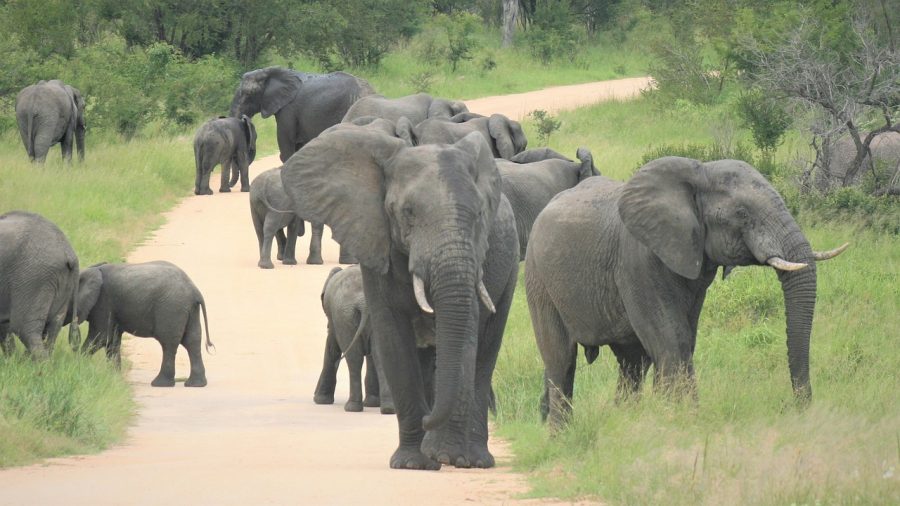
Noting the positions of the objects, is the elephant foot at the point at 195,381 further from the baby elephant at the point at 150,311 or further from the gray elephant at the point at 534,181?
the gray elephant at the point at 534,181

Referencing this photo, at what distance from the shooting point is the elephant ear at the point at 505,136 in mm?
17266

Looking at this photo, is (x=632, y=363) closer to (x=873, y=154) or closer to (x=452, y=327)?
(x=452, y=327)

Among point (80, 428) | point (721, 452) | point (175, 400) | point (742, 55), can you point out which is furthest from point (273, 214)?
point (742, 55)

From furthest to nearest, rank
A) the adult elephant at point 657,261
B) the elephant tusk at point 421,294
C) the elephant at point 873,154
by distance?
the elephant at point 873,154
the adult elephant at point 657,261
the elephant tusk at point 421,294

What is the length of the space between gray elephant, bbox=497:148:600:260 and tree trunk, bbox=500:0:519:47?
109 feet

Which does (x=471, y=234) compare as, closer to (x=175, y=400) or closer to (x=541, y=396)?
(x=541, y=396)

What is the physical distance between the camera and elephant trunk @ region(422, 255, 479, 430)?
22.9ft

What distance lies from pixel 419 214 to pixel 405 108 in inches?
464

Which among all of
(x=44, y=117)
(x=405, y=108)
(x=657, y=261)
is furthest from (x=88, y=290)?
(x=44, y=117)

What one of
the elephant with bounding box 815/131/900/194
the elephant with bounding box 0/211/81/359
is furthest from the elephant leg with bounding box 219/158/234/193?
the elephant with bounding box 0/211/81/359

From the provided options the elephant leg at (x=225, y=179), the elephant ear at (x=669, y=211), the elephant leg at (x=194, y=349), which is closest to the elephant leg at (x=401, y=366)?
the elephant ear at (x=669, y=211)

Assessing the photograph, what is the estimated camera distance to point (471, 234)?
23.3ft

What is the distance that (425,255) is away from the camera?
707cm

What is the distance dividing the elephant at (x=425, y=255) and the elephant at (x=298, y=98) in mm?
13882
